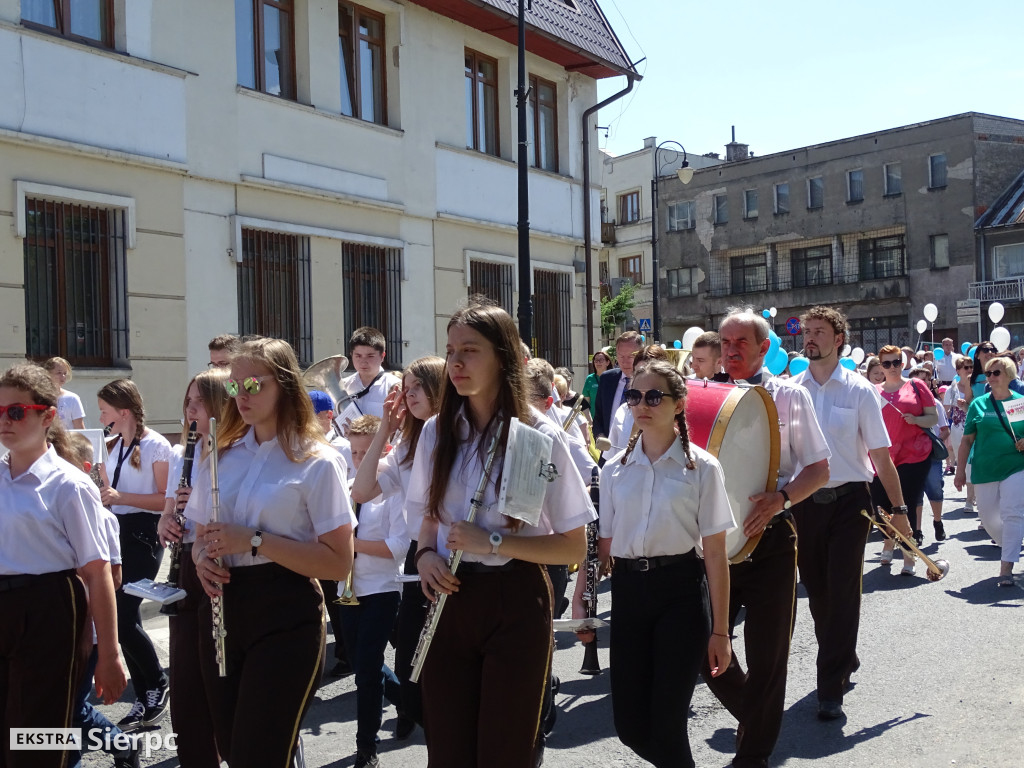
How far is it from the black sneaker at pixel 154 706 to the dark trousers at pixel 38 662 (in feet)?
6.53

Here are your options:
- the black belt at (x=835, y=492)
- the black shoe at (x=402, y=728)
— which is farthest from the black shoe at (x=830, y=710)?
the black shoe at (x=402, y=728)

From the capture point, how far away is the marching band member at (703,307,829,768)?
4.66 meters

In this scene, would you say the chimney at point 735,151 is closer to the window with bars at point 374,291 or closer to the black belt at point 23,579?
the window with bars at point 374,291

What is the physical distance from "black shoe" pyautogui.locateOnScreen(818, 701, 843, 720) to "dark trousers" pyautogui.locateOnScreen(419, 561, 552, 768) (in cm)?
288

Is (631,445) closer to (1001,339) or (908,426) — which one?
(908,426)

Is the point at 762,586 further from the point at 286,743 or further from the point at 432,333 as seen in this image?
the point at 432,333

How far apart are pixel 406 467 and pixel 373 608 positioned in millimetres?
999

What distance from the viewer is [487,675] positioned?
329 cm

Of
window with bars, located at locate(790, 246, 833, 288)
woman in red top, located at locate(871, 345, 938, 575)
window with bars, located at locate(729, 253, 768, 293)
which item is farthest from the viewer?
window with bars, located at locate(729, 253, 768, 293)

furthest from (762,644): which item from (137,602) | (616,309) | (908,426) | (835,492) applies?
(616,309)

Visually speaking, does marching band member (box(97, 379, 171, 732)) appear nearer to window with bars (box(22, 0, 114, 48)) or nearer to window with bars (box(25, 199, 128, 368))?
window with bars (box(25, 199, 128, 368))

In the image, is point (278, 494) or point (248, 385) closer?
point (278, 494)

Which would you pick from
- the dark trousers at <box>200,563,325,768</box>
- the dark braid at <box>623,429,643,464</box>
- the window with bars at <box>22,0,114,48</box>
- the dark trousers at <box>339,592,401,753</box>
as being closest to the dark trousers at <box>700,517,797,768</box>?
the dark braid at <box>623,429,643,464</box>

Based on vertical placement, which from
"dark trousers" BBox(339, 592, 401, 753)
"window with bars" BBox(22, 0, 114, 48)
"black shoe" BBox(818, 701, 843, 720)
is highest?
"window with bars" BBox(22, 0, 114, 48)
